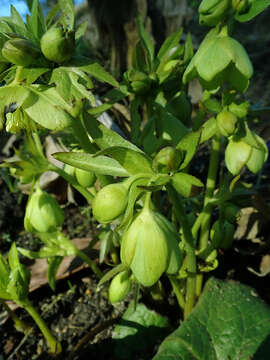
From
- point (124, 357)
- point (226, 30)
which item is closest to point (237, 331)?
point (124, 357)

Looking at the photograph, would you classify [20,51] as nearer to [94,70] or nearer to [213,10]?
[94,70]

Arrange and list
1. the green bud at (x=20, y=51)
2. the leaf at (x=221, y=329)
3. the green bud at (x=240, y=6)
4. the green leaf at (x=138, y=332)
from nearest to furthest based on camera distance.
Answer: the green bud at (x=20, y=51) < the green bud at (x=240, y=6) < the leaf at (x=221, y=329) < the green leaf at (x=138, y=332)

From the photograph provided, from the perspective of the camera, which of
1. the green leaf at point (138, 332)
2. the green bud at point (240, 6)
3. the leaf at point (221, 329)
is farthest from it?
the green leaf at point (138, 332)

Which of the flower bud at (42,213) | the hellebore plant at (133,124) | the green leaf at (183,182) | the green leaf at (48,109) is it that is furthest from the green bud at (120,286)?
the green leaf at (48,109)

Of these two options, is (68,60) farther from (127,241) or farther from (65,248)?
(65,248)

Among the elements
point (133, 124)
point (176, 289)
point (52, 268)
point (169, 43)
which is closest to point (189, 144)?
point (133, 124)

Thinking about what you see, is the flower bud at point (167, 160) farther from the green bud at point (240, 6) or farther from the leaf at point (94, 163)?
the green bud at point (240, 6)

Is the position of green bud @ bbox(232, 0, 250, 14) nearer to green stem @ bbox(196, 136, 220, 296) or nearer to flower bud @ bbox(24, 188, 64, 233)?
green stem @ bbox(196, 136, 220, 296)
